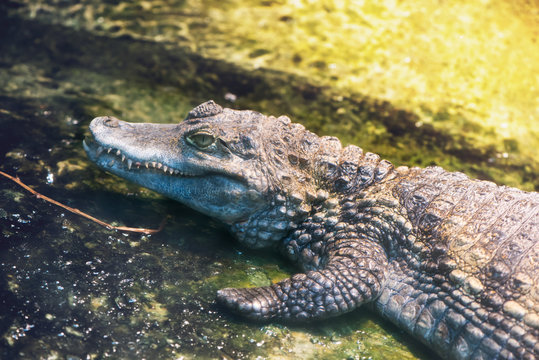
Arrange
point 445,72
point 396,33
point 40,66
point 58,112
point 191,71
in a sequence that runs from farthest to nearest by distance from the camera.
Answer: point 396,33 < point 445,72 < point 191,71 < point 40,66 < point 58,112

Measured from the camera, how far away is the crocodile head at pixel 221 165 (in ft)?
12.3

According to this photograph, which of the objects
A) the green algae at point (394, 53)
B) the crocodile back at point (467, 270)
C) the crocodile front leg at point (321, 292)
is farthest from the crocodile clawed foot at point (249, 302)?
the green algae at point (394, 53)

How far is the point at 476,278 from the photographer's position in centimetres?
328

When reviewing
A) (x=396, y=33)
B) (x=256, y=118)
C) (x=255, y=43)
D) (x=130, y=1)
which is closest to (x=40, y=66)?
(x=130, y=1)

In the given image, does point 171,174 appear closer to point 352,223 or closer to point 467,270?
point 352,223

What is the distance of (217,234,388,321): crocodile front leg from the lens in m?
3.31

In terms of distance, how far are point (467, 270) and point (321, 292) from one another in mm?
A: 906

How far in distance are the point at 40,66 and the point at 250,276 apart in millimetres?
3562

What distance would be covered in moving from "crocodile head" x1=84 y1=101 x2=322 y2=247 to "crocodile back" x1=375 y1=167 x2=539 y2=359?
0.81 m

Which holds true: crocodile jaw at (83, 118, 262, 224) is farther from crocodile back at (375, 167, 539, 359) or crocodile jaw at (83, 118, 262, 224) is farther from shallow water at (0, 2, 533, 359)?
crocodile back at (375, 167, 539, 359)

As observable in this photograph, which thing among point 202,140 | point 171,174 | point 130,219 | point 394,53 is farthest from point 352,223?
point 394,53

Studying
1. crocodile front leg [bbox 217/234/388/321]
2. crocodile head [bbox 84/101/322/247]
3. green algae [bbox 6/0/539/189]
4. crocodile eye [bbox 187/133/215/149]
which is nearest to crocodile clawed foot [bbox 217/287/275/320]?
crocodile front leg [bbox 217/234/388/321]

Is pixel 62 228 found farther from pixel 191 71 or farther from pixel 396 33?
pixel 396 33

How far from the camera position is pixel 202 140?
379 cm
